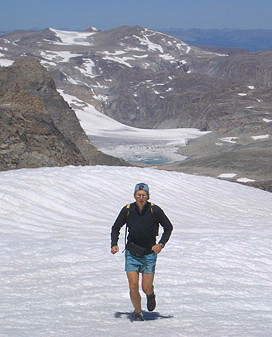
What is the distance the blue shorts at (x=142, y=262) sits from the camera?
22.4ft

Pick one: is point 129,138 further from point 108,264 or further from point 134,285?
point 134,285

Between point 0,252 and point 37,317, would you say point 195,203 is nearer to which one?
point 0,252

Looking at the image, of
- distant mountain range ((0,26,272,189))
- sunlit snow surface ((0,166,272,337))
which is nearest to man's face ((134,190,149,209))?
sunlit snow surface ((0,166,272,337))

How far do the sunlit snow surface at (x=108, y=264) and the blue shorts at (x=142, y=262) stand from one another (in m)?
0.67

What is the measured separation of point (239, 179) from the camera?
6625cm

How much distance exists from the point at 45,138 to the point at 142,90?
165 metres

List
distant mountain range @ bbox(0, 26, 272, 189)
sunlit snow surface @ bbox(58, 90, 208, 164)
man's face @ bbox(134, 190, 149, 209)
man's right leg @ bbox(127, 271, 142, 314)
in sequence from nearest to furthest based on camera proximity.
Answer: man's face @ bbox(134, 190, 149, 209) → man's right leg @ bbox(127, 271, 142, 314) → distant mountain range @ bbox(0, 26, 272, 189) → sunlit snow surface @ bbox(58, 90, 208, 164)

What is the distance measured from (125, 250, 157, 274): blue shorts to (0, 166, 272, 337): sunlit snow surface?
669 mm

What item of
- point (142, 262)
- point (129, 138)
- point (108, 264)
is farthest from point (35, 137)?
point (129, 138)

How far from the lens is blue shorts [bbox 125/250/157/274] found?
683 centimetres

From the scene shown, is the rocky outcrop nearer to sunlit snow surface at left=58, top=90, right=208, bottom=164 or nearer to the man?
the man

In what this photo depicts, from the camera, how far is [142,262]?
6.87 m

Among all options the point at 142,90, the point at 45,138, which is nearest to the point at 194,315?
the point at 45,138

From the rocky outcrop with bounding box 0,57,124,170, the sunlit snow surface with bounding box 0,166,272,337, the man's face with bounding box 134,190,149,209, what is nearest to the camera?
the man's face with bounding box 134,190,149,209
